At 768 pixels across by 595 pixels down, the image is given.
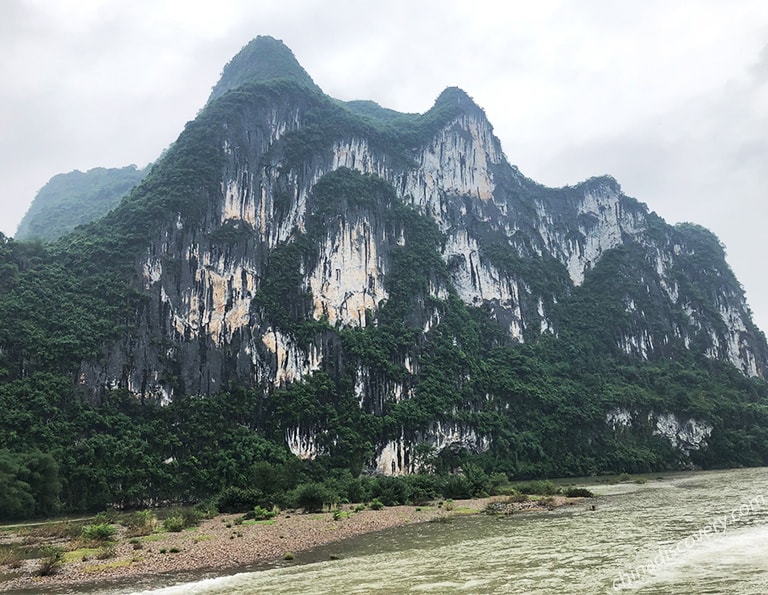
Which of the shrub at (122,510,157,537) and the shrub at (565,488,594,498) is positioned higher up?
the shrub at (122,510,157,537)

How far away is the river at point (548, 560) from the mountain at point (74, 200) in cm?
8360

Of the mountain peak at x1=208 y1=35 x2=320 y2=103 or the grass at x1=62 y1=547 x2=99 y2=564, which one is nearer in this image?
the grass at x1=62 y1=547 x2=99 y2=564

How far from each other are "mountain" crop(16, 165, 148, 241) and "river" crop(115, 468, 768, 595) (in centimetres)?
8360

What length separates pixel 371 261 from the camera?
8394cm

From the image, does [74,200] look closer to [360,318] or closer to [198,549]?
[360,318]

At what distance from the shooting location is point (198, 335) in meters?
63.2

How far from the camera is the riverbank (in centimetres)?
1495

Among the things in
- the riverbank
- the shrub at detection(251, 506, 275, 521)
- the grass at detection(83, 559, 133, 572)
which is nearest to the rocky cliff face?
the shrub at detection(251, 506, 275, 521)

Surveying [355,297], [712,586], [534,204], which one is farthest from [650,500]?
[534,204]

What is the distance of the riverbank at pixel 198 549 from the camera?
49.1 ft

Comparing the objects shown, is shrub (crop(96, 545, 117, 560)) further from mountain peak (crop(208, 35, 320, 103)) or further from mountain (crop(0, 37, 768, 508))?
mountain peak (crop(208, 35, 320, 103))

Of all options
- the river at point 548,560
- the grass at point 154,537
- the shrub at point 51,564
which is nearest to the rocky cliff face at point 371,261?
the grass at point 154,537

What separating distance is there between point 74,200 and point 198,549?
454 feet

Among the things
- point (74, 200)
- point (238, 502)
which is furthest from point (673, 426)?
point (74, 200)
